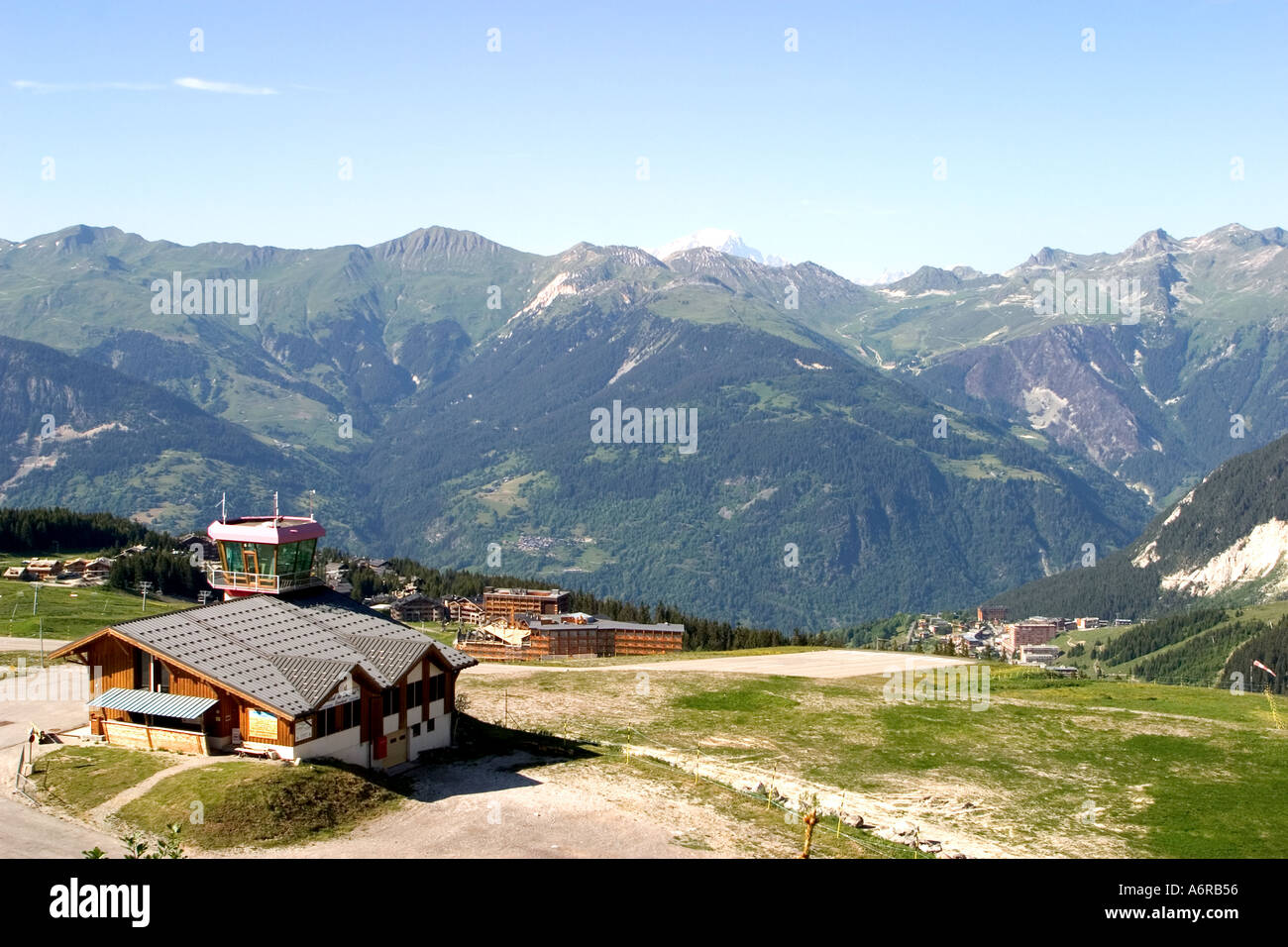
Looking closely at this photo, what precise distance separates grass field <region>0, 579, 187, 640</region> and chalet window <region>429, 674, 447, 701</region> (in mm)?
53122

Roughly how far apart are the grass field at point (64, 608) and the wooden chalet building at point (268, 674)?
48053 mm

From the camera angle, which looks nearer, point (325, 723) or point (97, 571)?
point (325, 723)

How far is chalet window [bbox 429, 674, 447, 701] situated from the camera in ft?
206

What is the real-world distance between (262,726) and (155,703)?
5.12 m

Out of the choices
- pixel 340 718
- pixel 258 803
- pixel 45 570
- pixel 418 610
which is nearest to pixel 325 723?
pixel 340 718

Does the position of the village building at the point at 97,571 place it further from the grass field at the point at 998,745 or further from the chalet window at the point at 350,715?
the chalet window at the point at 350,715

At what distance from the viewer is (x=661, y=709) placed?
85.1 metres

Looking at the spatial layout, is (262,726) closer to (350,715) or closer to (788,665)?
(350,715)

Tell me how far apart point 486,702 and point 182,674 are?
2966cm

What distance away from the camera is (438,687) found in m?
63.8

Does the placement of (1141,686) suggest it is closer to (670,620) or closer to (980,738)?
(980,738)

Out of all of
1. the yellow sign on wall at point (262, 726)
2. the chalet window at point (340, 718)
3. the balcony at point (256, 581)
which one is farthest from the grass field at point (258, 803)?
the balcony at point (256, 581)

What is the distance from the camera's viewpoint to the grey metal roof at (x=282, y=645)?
5447 cm
